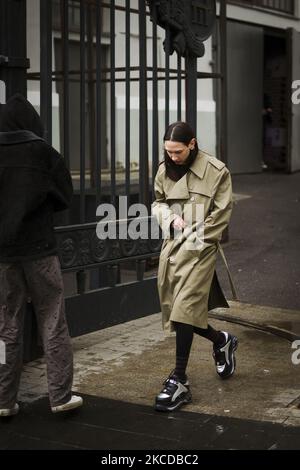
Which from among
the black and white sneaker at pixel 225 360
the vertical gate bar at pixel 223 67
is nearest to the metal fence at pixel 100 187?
the black and white sneaker at pixel 225 360

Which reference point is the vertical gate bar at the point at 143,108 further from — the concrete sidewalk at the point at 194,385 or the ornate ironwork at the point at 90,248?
the concrete sidewalk at the point at 194,385

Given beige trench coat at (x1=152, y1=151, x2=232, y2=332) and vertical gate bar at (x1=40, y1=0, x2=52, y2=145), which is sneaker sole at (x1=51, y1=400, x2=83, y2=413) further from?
vertical gate bar at (x1=40, y1=0, x2=52, y2=145)

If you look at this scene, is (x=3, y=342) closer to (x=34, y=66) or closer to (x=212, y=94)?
(x=34, y=66)

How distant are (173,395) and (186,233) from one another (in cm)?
105

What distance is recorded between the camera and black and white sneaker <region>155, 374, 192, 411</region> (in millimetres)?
5102

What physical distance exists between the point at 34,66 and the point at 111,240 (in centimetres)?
435

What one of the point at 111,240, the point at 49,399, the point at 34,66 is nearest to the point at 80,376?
the point at 49,399

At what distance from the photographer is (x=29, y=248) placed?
488cm

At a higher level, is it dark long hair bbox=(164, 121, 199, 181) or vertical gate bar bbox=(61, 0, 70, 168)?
vertical gate bar bbox=(61, 0, 70, 168)

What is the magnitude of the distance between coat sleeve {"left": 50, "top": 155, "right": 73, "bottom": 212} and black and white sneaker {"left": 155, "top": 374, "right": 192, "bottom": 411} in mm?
1337

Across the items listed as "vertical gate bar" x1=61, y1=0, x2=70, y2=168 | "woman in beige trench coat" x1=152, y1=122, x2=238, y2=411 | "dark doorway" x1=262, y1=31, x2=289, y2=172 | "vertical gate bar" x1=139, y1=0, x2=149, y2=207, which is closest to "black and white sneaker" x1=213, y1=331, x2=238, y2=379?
"woman in beige trench coat" x1=152, y1=122, x2=238, y2=411

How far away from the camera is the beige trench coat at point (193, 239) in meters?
5.23

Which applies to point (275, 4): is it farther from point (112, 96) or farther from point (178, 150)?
point (178, 150)

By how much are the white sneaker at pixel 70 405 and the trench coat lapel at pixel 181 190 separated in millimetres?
1448
